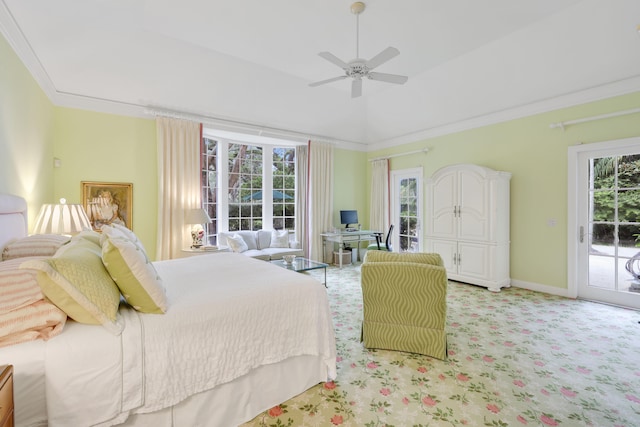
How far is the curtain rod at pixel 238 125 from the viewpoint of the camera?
14.7 ft

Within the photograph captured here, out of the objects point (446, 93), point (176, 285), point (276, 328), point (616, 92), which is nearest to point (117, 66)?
point (176, 285)

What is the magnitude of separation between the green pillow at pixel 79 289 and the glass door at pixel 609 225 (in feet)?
17.0

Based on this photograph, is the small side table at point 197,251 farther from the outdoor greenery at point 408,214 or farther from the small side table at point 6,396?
the outdoor greenery at point 408,214

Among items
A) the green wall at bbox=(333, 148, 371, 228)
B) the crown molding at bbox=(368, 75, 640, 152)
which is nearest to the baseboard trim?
the crown molding at bbox=(368, 75, 640, 152)

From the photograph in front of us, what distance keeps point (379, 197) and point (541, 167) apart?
3.05 metres

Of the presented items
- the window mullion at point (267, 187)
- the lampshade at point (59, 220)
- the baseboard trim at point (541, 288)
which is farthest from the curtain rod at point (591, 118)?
the lampshade at point (59, 220)

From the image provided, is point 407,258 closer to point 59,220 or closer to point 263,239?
point 59,220

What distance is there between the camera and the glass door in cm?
362

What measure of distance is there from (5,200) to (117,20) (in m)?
2.26

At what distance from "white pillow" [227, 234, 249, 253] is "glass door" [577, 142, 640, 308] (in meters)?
5.00

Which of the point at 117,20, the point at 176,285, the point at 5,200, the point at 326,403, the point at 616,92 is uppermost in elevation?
the point at 117,20

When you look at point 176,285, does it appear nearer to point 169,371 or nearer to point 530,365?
point 169,371

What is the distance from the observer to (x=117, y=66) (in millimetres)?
3742

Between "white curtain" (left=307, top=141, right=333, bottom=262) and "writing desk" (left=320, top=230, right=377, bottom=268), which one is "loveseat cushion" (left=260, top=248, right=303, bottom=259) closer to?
"white curtain" (left=307, top=141, right=333, bottom=262)
